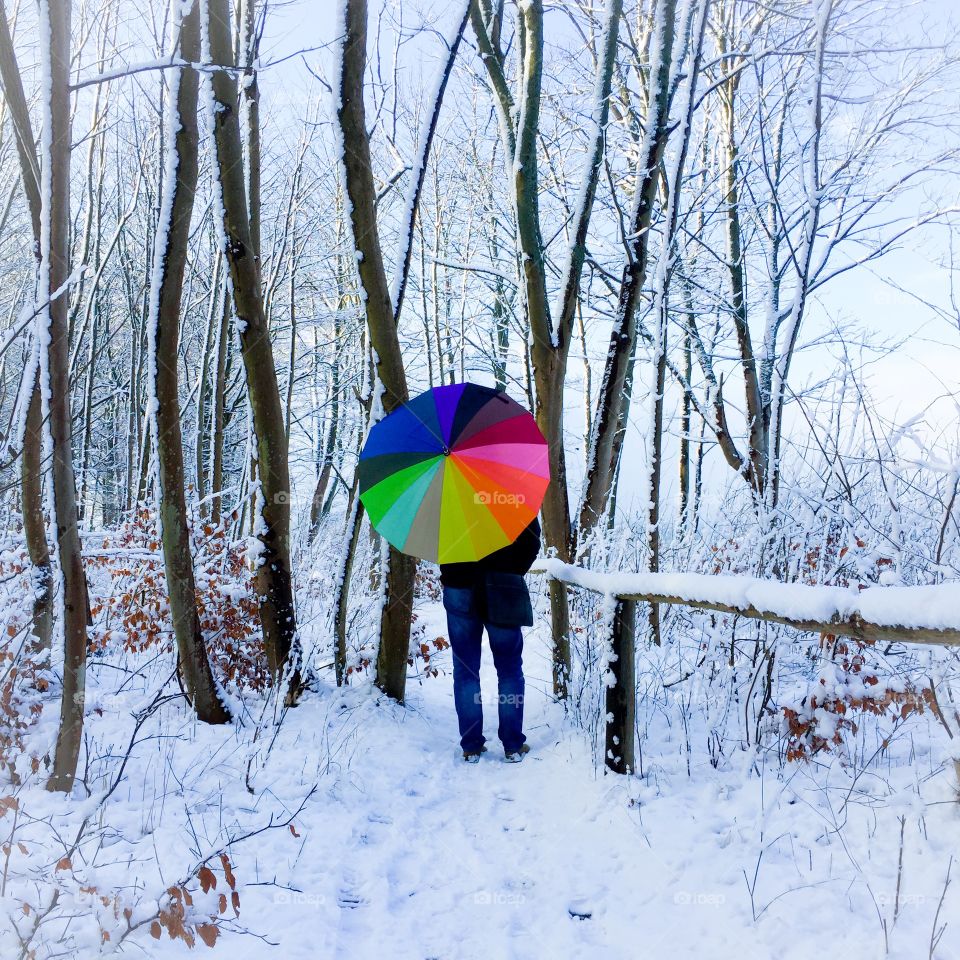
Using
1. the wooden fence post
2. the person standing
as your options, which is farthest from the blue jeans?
the wooden fence post

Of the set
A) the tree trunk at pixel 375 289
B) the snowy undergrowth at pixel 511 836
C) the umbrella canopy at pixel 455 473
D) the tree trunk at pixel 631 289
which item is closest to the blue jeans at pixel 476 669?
the snowy undergrowth at pixel 511 836

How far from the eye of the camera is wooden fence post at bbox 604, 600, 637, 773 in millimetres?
3234

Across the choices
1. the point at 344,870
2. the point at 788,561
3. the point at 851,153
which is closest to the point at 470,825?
the point at 344,870

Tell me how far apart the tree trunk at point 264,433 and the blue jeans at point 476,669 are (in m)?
1.19

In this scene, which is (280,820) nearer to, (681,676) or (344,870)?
(344,870)

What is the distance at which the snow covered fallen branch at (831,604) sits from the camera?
4.83 feet

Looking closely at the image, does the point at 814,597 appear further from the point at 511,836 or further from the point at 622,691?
the point at 511,836

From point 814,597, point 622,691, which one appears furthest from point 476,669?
point 814,597

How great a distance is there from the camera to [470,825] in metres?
3.14

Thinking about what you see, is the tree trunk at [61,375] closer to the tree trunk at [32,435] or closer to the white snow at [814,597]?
the tree trunk at [32,435]

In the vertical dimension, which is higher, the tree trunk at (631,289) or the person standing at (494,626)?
the tree trunk at (631,289)

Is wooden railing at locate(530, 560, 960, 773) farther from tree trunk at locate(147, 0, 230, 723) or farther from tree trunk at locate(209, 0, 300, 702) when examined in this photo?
tree trunk at locate(147, 0, 230, 723)

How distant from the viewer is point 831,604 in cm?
178

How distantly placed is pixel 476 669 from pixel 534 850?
1.22 metres
